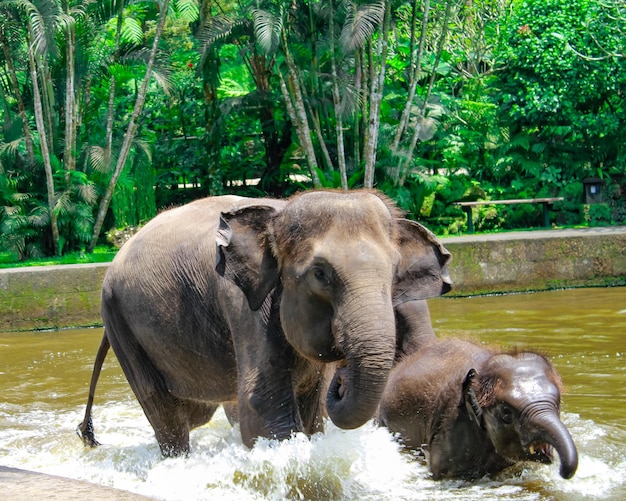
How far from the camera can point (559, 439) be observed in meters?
4.61

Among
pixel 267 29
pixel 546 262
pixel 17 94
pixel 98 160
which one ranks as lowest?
pixel 546 262

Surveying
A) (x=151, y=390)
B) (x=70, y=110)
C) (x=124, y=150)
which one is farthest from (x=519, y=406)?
(x=70, y=110)

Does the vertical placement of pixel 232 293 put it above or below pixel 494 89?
above

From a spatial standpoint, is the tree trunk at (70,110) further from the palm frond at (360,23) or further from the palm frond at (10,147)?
the palm frond at (360,23)

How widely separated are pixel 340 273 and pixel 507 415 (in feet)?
4.93

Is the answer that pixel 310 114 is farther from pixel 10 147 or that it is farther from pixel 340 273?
pixel 340 273

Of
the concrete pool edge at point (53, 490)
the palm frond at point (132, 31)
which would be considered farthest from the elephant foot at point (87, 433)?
the palm frond at point (132, 31)

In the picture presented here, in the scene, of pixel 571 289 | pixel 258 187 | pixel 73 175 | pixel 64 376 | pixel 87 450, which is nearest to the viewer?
pixel 87 450

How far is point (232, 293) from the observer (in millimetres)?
4672

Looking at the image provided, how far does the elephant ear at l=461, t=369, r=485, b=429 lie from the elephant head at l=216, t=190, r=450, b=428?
33.6 inches

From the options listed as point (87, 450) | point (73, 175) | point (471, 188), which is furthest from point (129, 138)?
point (87, 450)

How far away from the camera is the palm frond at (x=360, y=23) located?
61.6 feet

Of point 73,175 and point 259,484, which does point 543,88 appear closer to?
point 73,175

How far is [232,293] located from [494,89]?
759 inches
